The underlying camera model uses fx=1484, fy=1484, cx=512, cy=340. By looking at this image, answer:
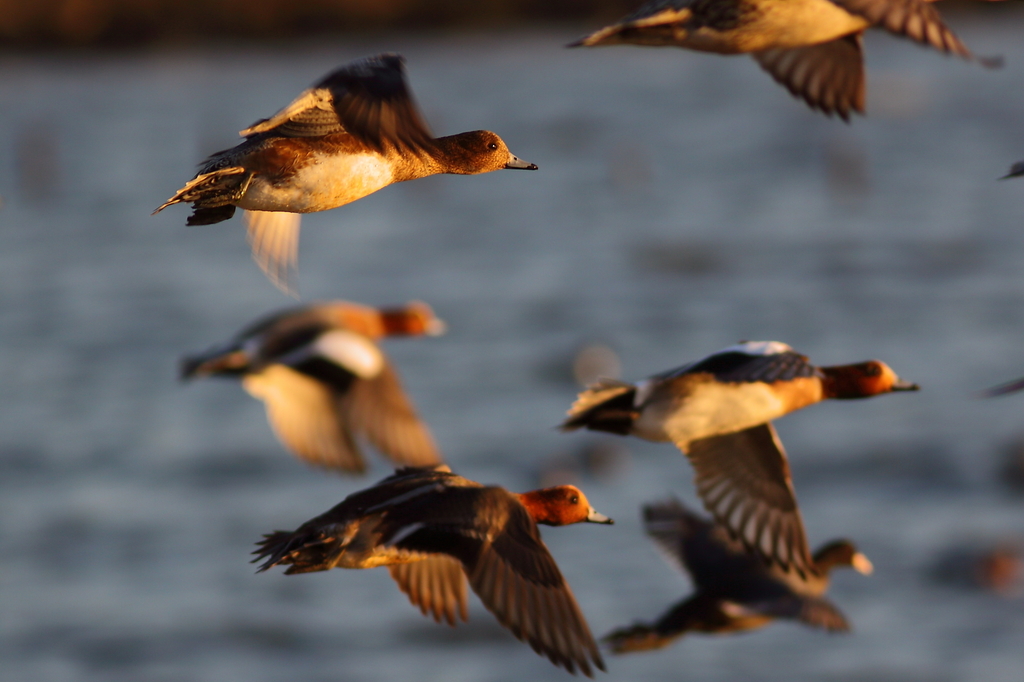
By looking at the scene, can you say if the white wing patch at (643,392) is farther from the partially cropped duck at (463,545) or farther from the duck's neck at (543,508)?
the partially cropped duck at (463,545)

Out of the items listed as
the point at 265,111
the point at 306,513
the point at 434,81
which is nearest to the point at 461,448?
the point at 306,513

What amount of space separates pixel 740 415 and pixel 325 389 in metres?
4.04

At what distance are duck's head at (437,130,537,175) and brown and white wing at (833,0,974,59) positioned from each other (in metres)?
1.20

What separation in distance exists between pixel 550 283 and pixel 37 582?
39.8 ft

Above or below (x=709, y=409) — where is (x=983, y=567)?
below

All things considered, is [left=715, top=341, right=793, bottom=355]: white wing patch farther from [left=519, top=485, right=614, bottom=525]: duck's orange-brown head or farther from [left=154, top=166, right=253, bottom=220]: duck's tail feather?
[left=154, top=166, right=253, bottom=220]: duck's tail feather

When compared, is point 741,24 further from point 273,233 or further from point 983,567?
point 983,567

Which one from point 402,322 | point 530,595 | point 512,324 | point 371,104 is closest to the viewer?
point 371,104

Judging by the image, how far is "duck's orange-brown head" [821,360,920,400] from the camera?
5.90 meters

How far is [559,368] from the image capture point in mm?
22266

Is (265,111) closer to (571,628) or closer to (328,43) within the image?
(328,43)

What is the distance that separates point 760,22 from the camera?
5.38 m

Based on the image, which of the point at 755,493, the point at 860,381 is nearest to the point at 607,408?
the point at 755,493

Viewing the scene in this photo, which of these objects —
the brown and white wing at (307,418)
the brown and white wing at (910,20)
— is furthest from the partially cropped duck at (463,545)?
the brown and white wing at (307,418)
